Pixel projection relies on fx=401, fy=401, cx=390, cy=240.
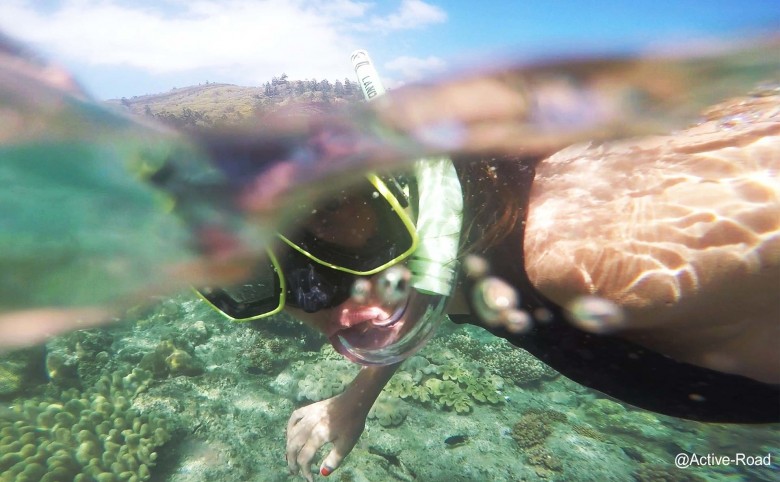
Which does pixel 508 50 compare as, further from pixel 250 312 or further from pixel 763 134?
pixel 250 312

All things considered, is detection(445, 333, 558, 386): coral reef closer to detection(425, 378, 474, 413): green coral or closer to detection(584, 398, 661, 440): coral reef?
detection(584, 398, 661, 440): coral reef

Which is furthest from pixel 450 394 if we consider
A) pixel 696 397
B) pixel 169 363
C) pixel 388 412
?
pixel 696 397

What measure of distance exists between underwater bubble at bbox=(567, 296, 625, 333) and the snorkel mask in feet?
2.29

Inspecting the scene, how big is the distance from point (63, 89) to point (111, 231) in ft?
7.69

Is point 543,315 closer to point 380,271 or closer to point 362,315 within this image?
point 380,271

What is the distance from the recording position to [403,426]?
23.4 ft

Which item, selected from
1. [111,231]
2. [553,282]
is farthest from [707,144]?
[111,231]

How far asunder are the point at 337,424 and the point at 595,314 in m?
2.99

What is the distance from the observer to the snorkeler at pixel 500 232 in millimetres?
2035

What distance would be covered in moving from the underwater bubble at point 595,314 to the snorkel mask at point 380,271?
0.70 m

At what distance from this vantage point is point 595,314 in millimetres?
2180

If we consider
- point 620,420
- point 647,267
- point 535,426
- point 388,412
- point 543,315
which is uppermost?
point 647,267

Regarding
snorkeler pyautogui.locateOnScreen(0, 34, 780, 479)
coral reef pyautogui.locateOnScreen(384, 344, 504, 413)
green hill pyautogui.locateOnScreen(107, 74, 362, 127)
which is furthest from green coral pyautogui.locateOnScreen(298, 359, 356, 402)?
green hill pyautogui.locateOnScreen(107, 74, 362, 127)

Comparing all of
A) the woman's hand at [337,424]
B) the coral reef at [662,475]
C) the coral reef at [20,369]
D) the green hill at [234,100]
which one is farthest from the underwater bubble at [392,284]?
the coral reef at [20,369]
